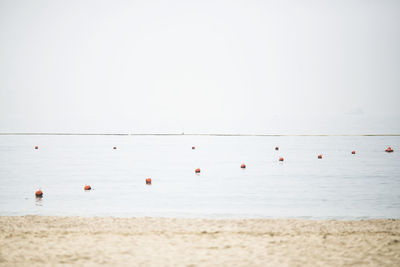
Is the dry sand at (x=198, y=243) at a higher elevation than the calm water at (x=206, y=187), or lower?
lower

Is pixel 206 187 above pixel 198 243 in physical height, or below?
above

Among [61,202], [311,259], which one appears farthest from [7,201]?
[311,259]

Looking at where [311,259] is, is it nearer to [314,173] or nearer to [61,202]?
[61,202]

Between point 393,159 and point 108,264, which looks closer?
point 108,264

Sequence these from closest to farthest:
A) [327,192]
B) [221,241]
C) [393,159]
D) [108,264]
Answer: [108,264], [221,241], [327,192], [393,159]

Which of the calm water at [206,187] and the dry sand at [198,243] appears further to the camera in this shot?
the calm water at [206,187]

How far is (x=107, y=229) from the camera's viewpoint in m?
14.4

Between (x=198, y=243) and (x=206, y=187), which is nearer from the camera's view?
(x=198, y=243)

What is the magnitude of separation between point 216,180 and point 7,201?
577 inches

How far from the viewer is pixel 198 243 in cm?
1193

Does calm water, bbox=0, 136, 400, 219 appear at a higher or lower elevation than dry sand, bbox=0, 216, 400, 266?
higher

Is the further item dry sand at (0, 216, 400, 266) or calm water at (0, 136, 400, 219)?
calm water at (0, 136, 400, 219)

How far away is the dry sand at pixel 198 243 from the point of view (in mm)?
10266

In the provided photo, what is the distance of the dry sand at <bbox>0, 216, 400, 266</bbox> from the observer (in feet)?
33.7
